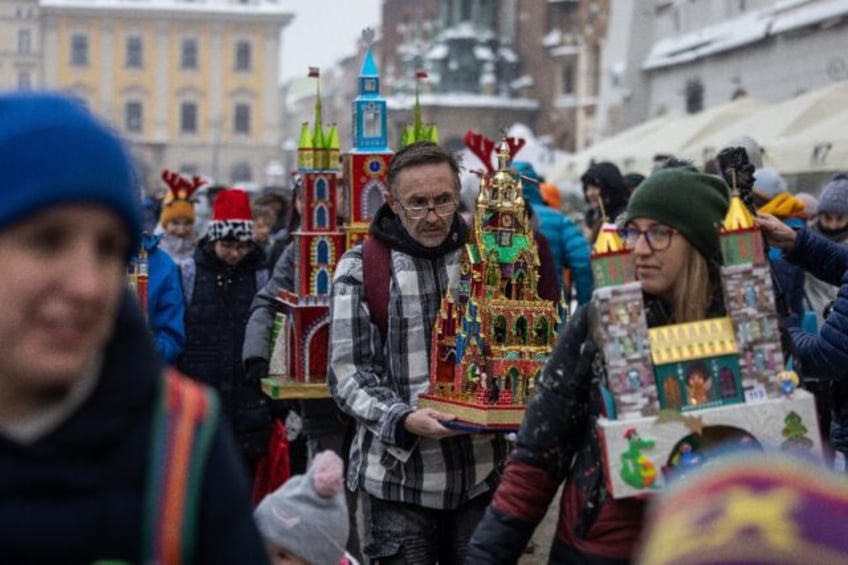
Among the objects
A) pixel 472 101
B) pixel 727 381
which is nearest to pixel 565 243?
pixel 727 381

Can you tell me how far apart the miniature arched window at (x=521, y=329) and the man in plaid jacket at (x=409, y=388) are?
29 cm

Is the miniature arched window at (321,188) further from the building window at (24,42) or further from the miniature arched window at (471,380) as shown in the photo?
the building window at (24,42)

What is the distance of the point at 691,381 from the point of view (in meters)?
3.62

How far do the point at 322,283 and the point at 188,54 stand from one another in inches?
3807

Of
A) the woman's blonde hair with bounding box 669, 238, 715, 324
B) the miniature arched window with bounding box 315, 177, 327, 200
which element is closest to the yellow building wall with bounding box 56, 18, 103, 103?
the miniature arched window with bounding box 315, 177, 327, 200

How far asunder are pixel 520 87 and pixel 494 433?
6389 centimetres

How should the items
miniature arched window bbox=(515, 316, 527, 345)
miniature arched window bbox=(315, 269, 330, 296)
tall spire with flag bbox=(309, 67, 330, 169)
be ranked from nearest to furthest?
miniature arched window bbox=(515, 316, 527, 345), miniature arched window bbox=(315, 269, 330, 296), tall spire with flag bbox=(309, 67, 330, 169)

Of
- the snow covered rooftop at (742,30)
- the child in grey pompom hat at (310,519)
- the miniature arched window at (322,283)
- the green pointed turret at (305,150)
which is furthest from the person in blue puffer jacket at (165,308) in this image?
the snow covered rooftop at (742,30)

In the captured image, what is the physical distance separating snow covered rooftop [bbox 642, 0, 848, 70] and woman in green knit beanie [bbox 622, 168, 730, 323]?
70.5ft

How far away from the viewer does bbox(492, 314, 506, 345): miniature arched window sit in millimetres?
5672

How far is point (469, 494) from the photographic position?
5.36m

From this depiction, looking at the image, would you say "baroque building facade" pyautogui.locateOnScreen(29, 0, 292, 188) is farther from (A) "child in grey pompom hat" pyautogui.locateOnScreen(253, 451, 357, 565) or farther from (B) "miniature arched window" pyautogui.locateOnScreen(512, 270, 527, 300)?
(A) "child in grey pompom hat" pyautogui.locateOnScreen(253, 451, 357, 565)

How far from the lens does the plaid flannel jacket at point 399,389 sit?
5312 millimetres

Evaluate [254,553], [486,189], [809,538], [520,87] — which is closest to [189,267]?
[486,189]
